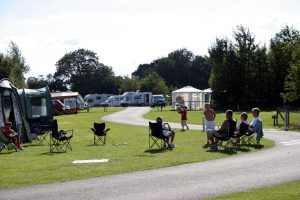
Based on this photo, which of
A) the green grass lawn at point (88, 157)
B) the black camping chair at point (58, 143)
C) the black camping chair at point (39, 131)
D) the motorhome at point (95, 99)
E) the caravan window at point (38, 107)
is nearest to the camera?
the green grass lawn at point (88, 157)

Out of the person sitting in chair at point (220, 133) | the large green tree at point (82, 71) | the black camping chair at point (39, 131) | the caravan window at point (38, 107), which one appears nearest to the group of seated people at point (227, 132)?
the person sitting in chair at point (220, 133)

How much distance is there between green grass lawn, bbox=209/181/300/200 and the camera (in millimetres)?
8492

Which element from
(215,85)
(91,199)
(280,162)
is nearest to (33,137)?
(280,162)

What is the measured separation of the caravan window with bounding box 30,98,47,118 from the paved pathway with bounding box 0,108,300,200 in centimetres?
1625

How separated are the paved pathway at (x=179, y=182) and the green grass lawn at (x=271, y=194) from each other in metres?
0.38

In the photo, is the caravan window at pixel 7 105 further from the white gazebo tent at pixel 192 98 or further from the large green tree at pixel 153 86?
the large green tree at pixel 153 86

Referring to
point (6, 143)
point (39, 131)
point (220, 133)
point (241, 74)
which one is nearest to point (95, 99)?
point (241, 74)

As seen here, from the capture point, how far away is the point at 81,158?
14.9 metres

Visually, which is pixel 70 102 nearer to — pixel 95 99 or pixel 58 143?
pixel 95 99

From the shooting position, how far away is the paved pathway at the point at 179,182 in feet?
30.1

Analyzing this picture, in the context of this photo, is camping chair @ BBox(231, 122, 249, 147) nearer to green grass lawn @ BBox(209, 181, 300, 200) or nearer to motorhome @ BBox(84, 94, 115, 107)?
green grass lawn @ BBox(209, 181, 300, 200)

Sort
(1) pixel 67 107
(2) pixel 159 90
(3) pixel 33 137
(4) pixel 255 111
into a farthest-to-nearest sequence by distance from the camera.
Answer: (2) pixel 159 90 < (1) pixel 67 107 < (3) pixel 33 137 < (4) pixel 255 111

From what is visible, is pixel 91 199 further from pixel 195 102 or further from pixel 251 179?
pixel 195 102

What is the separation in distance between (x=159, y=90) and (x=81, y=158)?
78931mm
